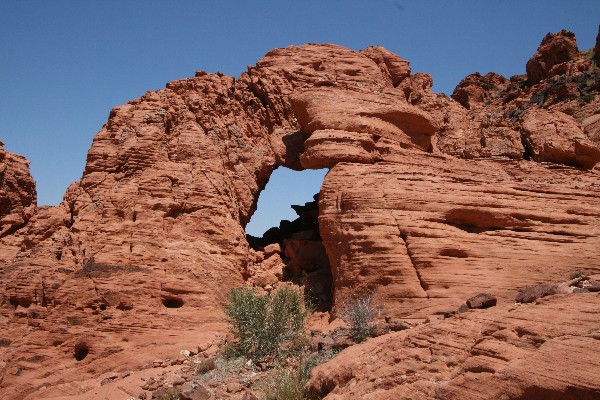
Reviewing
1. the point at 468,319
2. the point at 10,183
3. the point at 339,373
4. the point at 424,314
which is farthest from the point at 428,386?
the point at 10,183

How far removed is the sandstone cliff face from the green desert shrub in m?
1.49

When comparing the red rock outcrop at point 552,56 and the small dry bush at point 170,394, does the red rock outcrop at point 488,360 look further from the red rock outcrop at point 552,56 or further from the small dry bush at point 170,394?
the red rock outcrop at point 552,56

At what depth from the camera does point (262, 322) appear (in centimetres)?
1196

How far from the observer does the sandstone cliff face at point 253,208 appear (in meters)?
12.6

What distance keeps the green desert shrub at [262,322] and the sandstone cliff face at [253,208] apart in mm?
1490

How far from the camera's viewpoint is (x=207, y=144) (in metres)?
16.1

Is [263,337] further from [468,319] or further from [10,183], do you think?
[10,183]

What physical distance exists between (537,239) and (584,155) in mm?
4589

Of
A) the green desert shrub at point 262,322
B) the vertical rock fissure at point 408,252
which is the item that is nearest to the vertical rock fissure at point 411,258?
the vertical rock fissure at point 408,252

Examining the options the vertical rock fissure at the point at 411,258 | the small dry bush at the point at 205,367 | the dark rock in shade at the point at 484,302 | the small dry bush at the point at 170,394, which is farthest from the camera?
the vertical rock fissure at the point at 411,258

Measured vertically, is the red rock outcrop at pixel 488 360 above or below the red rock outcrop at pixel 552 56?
below

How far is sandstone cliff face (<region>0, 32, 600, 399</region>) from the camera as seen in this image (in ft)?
41.2

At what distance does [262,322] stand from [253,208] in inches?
234

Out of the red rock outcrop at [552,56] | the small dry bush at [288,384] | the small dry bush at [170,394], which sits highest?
the red rock outcrop at [552,56]
